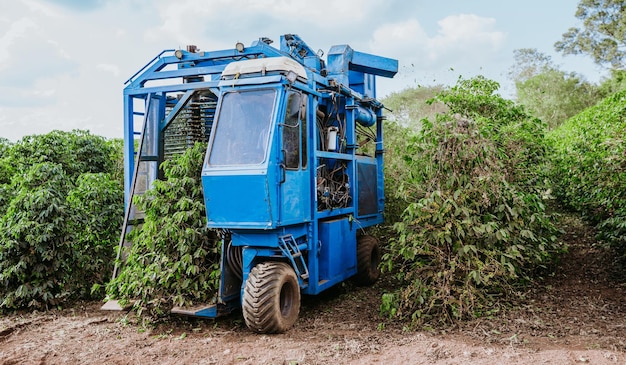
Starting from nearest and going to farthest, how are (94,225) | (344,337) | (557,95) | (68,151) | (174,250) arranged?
(344,337) → (174,250) → (94,225) → (68,151) → (557,95)

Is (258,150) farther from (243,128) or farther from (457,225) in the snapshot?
(457,225)

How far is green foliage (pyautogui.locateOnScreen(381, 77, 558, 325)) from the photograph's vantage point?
5.89 m

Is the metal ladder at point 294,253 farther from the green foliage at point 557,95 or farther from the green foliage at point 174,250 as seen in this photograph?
the green foliage at point 557,95

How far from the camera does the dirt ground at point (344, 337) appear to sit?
4742 millimetres

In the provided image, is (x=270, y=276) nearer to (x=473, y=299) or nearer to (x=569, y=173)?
(x=473, y=299)

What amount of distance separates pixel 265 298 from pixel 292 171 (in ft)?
4.46

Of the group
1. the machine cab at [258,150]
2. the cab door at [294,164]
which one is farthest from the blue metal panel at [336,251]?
the machine cab at [258,150]

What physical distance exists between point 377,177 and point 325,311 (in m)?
2.69

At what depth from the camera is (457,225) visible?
19.2 ft

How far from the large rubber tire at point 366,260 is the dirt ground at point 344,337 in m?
0.74

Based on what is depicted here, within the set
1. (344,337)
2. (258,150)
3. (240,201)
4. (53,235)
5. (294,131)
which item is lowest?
(344,337)

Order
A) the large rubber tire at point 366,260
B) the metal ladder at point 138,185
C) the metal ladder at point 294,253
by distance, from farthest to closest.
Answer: the large rubber tire at point 366,260 < the metal ladder at point 138,185 < the metal ladder at point 294,253

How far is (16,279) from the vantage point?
715 cm

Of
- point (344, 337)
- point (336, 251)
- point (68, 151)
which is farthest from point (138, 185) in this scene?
point (68, 151)
